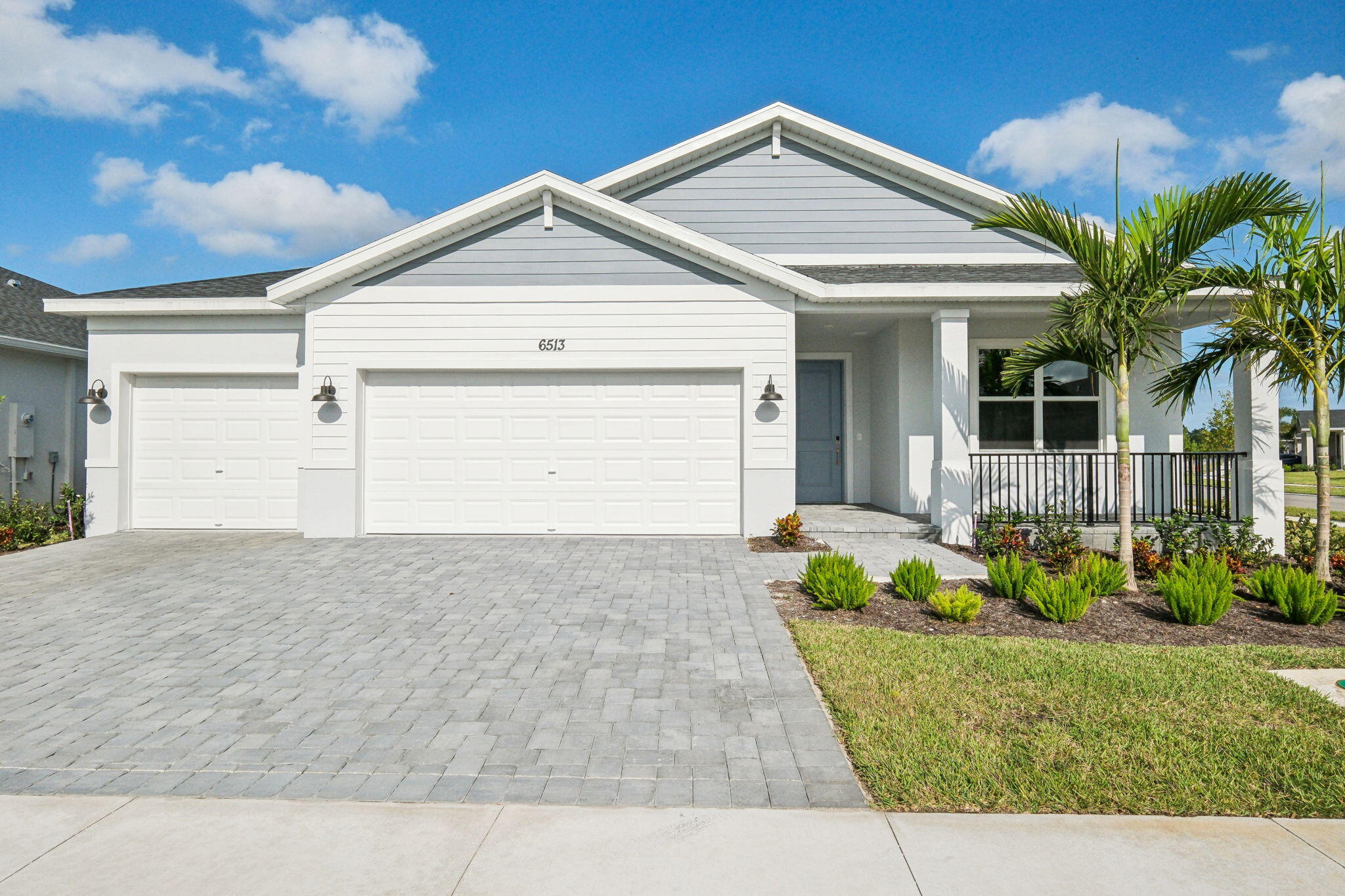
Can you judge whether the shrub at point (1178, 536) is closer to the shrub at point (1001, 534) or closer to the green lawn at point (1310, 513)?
the shrub at point (1001, 534)

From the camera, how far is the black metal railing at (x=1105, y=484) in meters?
9.98

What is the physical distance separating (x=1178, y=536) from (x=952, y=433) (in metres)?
2.91

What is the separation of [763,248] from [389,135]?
10.8m

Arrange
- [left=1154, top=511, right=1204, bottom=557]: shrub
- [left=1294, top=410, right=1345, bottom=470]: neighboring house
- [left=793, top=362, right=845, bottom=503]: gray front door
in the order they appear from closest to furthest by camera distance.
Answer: [left=1154, top=511, right=1204, bottom=557]: shrub
[left=793, top=362, right=845, bottom=503]: gray front door
[left=1294, top=410, right=1345, bottom=470]: neighboring house

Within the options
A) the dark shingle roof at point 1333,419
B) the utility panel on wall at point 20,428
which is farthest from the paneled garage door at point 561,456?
the dark shingle roof at point 1333,419

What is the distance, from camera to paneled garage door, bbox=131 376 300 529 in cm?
1129

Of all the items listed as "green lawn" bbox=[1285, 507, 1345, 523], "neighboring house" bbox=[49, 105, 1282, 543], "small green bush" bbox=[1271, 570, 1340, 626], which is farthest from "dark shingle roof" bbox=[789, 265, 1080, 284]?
"green lawn" bbox=[1285, 507, 1345, 523]

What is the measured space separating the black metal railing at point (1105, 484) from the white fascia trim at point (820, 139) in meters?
4.69

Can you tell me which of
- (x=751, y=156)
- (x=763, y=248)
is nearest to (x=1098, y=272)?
(x=763, y=248)

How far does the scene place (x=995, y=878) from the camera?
101 inches

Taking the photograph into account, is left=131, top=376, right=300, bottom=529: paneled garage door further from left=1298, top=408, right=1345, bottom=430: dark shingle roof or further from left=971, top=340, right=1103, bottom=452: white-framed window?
left=1298, top=408, right=1345, bottom=430: dark shingle roof

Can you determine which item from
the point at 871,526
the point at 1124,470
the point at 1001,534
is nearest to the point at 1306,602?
the point at 1124,470

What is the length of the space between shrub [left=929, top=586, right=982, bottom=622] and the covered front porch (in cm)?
410

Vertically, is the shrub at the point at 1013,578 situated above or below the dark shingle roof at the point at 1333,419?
below
